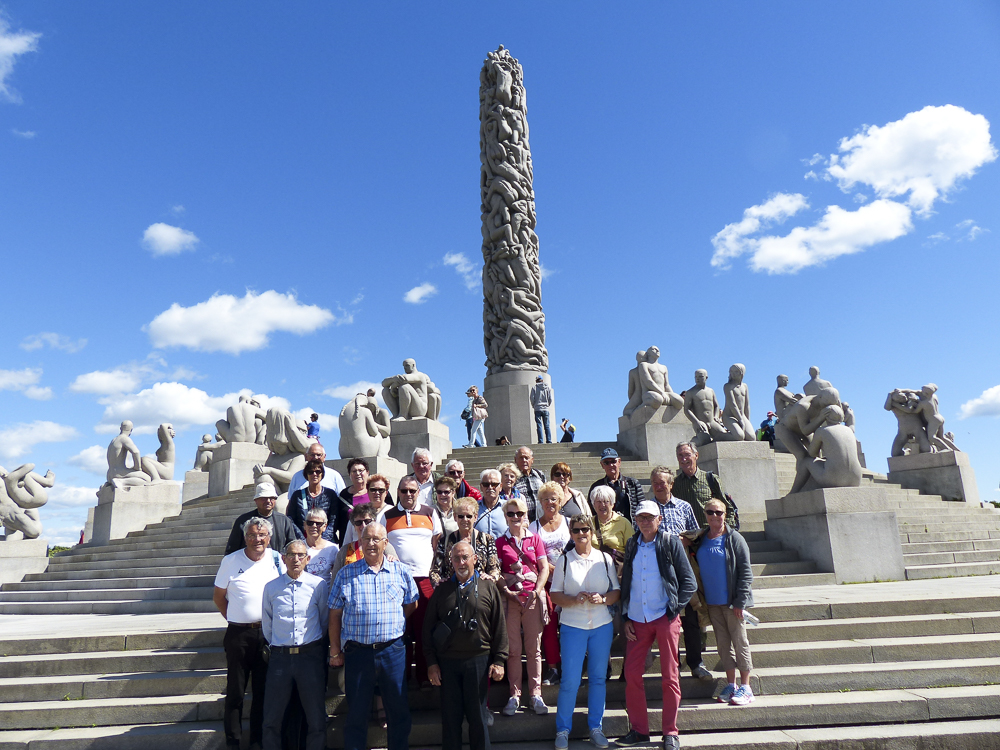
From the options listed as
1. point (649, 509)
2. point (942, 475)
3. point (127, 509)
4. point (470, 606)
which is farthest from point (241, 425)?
point (942, 475)

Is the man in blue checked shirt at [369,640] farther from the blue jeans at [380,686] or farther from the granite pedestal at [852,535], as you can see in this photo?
the granite pedestal at [852,535]

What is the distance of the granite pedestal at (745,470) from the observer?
39.4 ft

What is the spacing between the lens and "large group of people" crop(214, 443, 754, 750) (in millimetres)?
4160

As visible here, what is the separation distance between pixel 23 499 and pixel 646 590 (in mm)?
14499

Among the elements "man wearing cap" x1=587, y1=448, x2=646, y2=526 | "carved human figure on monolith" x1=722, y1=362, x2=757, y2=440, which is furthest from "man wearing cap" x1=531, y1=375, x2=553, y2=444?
"man wearing cap" x1=587, y1=448, x2=646, y2=526

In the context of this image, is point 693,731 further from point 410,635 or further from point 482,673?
point 410,635

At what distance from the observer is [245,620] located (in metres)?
4.38

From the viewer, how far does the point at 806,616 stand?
6043 millimetres

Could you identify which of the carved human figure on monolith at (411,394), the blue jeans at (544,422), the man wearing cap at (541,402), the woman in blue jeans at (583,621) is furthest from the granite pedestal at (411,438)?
the woman in blue jeans at (583,621)

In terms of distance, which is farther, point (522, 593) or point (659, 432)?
point (659, 432)

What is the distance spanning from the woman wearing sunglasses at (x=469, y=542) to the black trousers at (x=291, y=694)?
92cm

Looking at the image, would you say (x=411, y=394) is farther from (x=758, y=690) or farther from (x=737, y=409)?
(x=758, y=690)

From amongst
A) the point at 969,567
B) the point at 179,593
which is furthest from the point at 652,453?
the point at 179,593

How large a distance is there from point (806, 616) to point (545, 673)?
2.65 m
